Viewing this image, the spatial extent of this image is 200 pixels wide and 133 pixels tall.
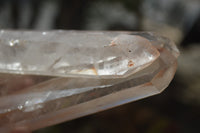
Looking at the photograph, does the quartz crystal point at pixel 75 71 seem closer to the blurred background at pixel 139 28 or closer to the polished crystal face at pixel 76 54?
the polished crystal face at pixel 76 54

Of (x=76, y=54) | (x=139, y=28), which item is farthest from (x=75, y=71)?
(x=139, y=28)

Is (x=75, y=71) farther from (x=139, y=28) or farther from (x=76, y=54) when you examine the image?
(x=139, y=28)

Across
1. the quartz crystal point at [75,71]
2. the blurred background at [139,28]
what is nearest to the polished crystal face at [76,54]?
the quartz crystal point at [75,71]

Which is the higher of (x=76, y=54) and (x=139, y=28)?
(x=76, y=54)

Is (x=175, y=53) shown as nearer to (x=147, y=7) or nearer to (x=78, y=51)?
(x=78, y=51)

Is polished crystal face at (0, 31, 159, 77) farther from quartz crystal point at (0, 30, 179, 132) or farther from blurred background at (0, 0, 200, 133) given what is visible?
blurred background at (0, 0, 200, 133)
